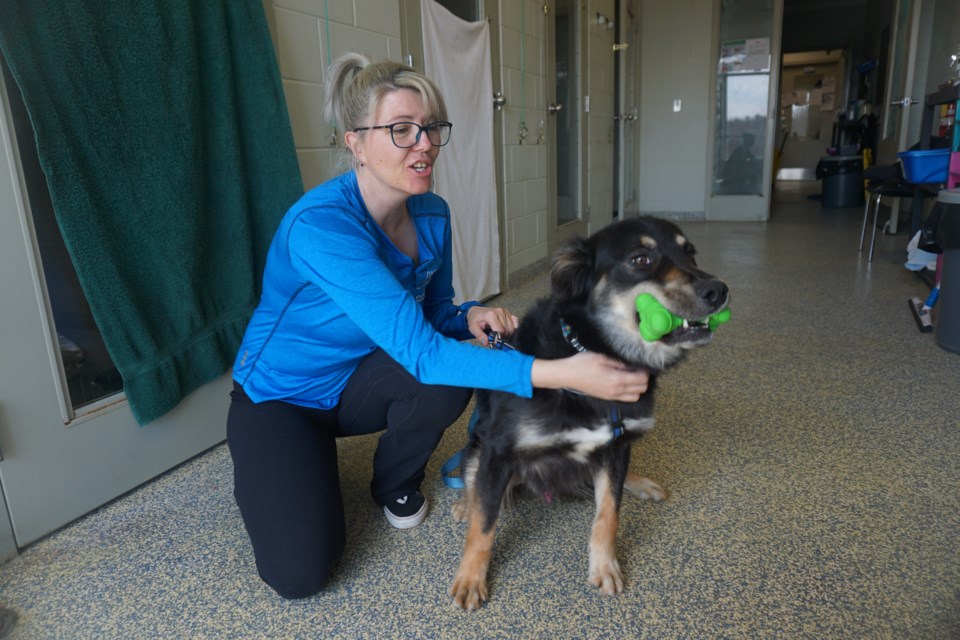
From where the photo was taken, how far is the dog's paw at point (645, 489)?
5.45 feet

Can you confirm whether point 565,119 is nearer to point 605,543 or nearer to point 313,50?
point 313,50

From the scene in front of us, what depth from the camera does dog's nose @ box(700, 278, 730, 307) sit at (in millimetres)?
1136

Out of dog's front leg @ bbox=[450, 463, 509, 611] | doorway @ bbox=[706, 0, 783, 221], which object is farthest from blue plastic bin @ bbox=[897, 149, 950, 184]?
doorway @ bbox=[706, 0, 783, 221]

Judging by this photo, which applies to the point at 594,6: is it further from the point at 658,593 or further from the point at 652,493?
the point at 658,593

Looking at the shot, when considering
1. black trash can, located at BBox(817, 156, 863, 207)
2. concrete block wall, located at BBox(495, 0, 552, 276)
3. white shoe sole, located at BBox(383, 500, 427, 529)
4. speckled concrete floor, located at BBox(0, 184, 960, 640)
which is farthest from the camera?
black trash can, located at BBox(817, 156, 863, 207)

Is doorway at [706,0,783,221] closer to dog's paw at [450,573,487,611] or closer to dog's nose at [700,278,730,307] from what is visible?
dog's nose at [700,278,730,307]

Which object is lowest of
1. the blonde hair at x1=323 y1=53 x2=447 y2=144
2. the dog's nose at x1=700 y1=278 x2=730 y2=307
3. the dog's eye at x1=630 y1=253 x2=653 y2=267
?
the dog's nose at x1=700 y1=278 x2=730 y2=307

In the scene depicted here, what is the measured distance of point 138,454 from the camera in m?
1.76

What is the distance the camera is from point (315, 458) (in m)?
1.38

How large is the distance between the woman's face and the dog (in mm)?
358

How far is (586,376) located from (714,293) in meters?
0.28

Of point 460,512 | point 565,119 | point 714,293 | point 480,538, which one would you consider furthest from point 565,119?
point 480,538

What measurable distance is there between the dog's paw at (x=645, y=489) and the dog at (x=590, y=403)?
328 millimetres

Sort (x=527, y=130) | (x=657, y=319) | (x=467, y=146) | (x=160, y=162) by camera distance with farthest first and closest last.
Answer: (x=527, y=130)
(x=467, y=146)
(x=160, y=162)
(x=657, y=319)
